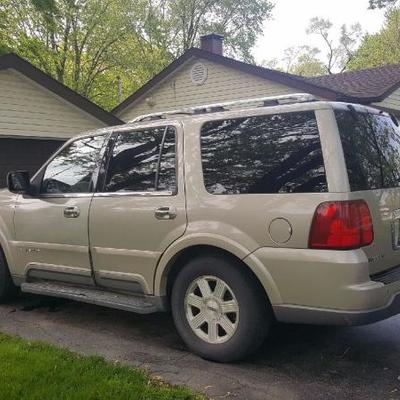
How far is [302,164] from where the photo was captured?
3648mm

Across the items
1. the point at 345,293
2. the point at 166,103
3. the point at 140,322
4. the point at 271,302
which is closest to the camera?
the point at 345,293

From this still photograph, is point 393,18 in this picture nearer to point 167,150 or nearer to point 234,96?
point 234,96

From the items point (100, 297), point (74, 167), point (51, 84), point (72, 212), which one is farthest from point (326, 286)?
point (51, 84)

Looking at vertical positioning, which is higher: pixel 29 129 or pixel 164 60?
pixel 164 60

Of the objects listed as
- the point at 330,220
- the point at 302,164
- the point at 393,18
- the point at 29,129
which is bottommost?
the point at 330,220

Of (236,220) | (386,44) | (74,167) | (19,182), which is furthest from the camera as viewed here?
(386,44)

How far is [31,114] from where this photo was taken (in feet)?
40.6

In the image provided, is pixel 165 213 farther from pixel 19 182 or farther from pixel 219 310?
→ pixel 19 182

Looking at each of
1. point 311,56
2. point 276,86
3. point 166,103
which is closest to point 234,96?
point 276,86

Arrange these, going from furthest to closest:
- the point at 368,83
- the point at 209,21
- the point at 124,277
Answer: the point at 209,21 < the point at 368,83 < the point at 124,277

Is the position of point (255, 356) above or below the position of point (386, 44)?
below

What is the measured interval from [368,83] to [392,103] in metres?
1.01

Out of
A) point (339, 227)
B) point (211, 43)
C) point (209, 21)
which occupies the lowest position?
point (339, 227)

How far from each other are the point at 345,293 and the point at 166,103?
49.6ft
